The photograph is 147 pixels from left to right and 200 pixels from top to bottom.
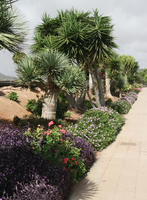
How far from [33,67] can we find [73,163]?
533cm

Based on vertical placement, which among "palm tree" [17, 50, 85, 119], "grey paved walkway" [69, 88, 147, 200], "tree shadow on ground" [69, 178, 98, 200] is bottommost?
"tree shadow on ground" [69, 178, 98, 200]

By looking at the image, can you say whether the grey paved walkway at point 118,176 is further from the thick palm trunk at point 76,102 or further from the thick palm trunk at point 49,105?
the thick palm trunk at point 76,102

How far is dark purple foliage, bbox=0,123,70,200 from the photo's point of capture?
3.40m

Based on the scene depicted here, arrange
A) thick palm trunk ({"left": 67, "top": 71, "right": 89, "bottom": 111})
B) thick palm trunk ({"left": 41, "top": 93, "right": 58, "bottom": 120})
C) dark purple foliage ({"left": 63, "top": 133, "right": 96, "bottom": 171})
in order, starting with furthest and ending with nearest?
thick palm trunk ({"left": 67, "top": 71, "right": 89, "bottom": 111}) → thick palm trunk ({"left": 41, "top": 93, "right": 58, "bottom": 120}) → dark purple foliage ({"left": 63, "top": 133, "right": 96, "bottom": 171})

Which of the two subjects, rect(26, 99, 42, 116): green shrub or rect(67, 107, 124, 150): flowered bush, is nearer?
rect(67, 107, 124, 150): flowered bush

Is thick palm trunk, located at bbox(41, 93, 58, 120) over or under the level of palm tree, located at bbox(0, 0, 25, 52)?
under

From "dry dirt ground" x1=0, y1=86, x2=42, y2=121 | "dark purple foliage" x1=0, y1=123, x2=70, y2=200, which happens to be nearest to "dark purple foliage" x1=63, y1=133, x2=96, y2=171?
"dark purple foliage" x1=0, y1=123, x2=70, y2=200

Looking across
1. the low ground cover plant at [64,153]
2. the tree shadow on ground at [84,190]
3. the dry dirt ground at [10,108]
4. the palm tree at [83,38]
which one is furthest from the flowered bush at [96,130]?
the palm tree at [83,38]

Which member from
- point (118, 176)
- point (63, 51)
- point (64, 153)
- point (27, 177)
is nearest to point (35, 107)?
point (63, 51)

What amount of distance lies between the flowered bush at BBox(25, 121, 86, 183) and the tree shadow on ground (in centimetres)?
16

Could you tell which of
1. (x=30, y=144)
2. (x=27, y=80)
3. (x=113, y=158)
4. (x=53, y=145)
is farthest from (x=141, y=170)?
(x=27, y=80)

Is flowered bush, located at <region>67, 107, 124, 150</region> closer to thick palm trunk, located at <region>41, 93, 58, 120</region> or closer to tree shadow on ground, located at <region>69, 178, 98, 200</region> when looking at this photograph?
thick palm trunk, located at <region>41, 93, 58, 120</region>

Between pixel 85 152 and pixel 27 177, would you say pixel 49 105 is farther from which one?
pixel 27 177

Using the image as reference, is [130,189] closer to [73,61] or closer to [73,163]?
[73,163]
